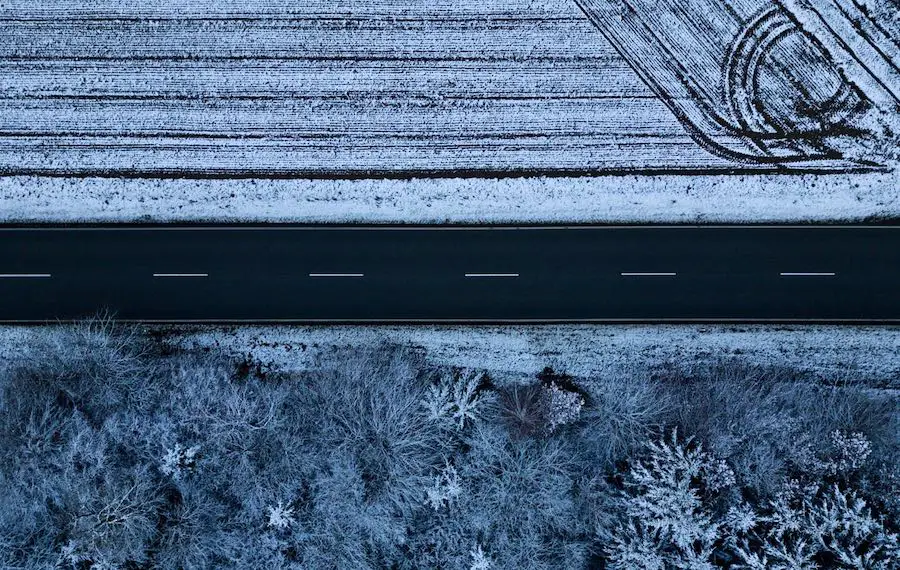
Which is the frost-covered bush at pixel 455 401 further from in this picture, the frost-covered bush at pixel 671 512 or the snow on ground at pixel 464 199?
the snow on ground at pixel 464 199

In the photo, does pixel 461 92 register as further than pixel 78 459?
Yes

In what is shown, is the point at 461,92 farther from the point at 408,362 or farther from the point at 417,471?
the point at 417,471

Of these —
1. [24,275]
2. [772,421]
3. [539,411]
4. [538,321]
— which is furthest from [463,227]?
[24,275]

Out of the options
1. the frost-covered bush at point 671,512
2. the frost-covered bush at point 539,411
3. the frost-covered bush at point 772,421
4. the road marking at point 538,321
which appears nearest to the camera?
the frost-covered bush at point 671,512

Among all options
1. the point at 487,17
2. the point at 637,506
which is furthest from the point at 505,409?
the point at 487,17

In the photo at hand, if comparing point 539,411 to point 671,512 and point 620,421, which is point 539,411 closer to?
point 620,421

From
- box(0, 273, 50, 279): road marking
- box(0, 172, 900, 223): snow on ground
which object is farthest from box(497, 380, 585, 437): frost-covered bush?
box(0, 273, 50, 279): road marking

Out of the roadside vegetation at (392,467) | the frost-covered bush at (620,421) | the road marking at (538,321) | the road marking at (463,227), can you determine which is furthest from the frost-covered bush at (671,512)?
the road marking at (463,227)

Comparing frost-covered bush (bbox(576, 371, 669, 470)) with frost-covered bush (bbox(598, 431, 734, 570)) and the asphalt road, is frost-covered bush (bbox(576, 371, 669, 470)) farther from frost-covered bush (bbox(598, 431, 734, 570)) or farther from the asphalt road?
the asphalt road
